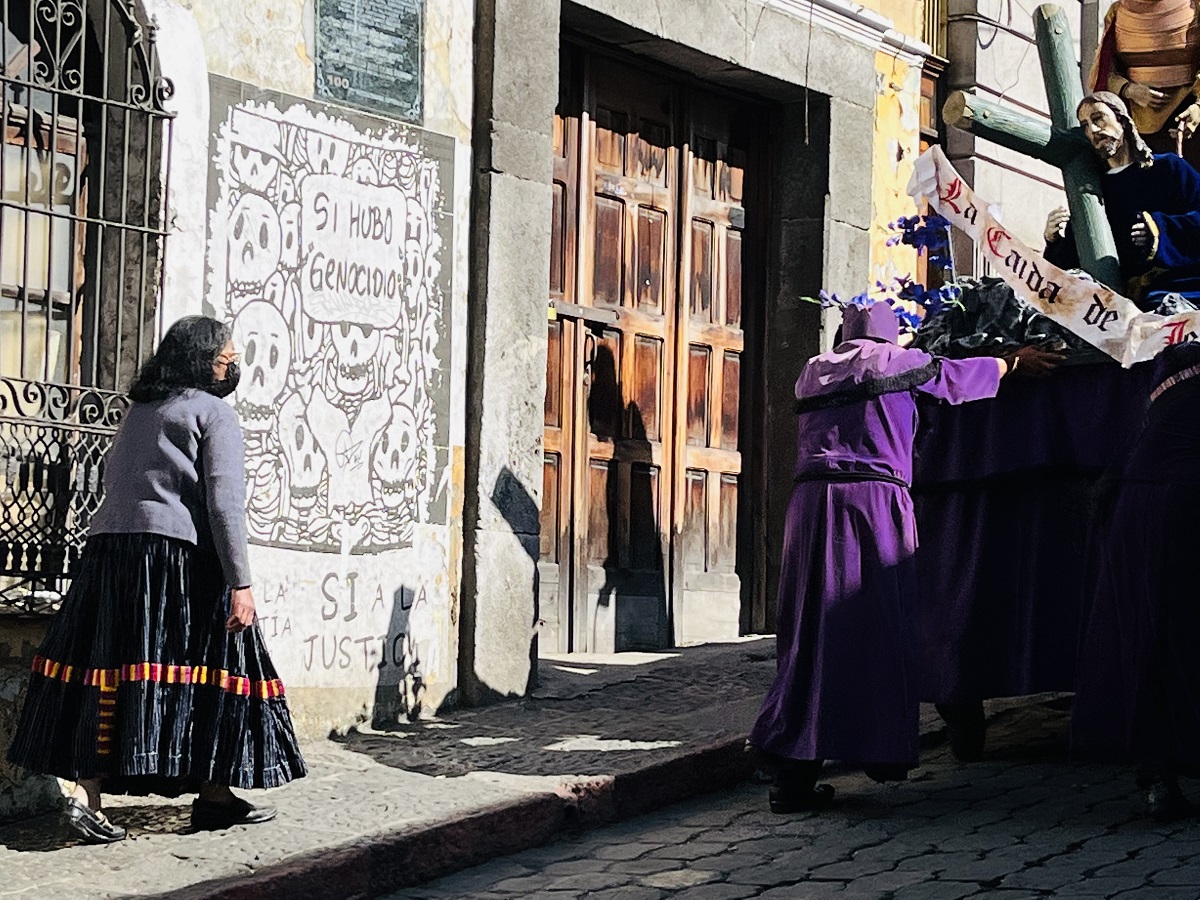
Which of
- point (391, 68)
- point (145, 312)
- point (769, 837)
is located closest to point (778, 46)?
point (391, 68)

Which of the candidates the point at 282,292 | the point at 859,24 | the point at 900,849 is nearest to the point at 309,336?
the point at 282,292

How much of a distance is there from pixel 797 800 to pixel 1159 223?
8.33 ft

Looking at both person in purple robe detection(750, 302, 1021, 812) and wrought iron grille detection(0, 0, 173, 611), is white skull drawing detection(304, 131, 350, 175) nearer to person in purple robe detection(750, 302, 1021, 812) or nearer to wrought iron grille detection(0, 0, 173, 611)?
wrought iron grille detection(0, 0, 173, 611)

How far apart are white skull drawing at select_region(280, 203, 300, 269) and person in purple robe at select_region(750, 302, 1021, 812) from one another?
2.08 meters

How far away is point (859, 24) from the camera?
418 inches

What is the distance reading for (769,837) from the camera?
632 cm

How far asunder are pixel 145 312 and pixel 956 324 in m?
3.09

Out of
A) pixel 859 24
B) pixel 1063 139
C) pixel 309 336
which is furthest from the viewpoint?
pixel 859 24

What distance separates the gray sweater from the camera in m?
6.01

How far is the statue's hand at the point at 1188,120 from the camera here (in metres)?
8.40

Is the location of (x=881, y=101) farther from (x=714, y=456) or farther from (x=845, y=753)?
(x=845, y=753)

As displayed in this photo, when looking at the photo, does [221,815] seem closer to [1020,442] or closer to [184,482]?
[184,482]

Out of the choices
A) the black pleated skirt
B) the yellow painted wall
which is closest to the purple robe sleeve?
the black pleated skirt

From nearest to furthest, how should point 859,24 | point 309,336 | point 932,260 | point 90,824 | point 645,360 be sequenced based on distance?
point 90,824, point 309,336, point 932,260, point 645,360, point 859,24
